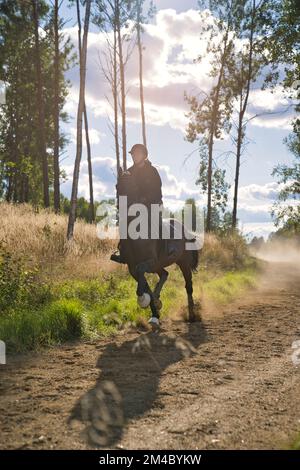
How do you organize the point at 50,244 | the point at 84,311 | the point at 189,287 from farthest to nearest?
the point at 50,244 → the point at 189,287 → the point at 84,311

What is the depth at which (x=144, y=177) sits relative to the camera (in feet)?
28.9

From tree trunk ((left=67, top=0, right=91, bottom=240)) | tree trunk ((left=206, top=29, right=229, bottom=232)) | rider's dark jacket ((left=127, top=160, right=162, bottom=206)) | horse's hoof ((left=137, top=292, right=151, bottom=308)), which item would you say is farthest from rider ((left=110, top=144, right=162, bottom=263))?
tree trunk ((left=206, top=29, right=229, bottom=232))

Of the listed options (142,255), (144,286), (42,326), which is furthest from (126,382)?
(142,255)

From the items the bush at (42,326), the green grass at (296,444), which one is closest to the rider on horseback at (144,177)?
the bush at (42,326)

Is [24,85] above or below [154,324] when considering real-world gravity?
above

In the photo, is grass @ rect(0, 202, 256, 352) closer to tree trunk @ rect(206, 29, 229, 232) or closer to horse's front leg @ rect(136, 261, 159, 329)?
horse's front leg @ rect(136, 261, 159, 329)

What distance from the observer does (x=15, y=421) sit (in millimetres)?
3852

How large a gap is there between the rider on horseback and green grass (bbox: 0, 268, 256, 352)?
1.14m

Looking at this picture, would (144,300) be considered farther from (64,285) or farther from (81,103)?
(81,103)

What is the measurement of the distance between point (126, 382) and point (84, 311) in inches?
149

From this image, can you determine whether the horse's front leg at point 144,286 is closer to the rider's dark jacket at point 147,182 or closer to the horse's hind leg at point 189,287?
the rider's dark jacket at point 147,182

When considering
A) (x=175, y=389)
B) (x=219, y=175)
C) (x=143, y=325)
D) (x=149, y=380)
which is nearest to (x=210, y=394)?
(x=175, y=389)
